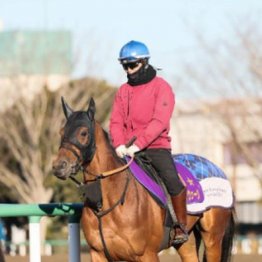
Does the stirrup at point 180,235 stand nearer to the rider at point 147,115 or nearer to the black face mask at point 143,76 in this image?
the rider at point 147,115

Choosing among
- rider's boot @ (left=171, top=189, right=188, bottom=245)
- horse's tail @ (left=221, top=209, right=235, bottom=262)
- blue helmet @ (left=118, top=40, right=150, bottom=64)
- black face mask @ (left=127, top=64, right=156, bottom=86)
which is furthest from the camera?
horse's tail @ (left=221, top=209, right=235, bottom=262)

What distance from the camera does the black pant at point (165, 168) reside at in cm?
1038

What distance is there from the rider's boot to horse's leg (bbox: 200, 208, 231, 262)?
2.77 ft

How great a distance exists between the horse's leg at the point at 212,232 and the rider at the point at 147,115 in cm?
95

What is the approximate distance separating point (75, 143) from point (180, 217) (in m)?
1.58

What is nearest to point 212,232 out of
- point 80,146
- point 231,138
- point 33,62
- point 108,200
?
point 108,200

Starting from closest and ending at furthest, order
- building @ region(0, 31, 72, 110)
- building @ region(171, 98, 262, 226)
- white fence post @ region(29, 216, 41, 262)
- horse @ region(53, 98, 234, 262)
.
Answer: horse @ region(53, 98, 234, 262), white fence post @ region(29, 216, 41, 262), building @ region(0, 31, 72, 110), building @ region(171, 98, 262, 226)

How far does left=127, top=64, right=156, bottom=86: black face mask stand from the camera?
10.3m

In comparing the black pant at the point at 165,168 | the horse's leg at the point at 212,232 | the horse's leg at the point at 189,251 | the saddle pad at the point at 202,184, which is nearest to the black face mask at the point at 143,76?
the black pant at the point at 165,168

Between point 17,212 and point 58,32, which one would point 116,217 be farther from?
point 58,32

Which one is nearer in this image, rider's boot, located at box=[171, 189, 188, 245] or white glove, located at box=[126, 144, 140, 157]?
white glove, located at box=[126, 144, 140, 157]

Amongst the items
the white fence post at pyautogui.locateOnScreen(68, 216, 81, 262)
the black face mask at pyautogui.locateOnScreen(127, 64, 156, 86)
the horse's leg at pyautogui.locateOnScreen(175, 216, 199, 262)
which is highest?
the black face mask at pyautogui.locateOnScreen(127, 64, 156, 86)

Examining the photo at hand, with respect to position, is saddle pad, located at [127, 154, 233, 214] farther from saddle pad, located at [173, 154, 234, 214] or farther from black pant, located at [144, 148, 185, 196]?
black pant, located at [144, 148, 185, 196]

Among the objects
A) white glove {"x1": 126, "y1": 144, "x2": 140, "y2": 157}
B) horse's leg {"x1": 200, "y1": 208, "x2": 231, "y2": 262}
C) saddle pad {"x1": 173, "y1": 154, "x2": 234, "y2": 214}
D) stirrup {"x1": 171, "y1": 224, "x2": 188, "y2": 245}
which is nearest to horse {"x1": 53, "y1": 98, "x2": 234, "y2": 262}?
white glove {"x1": 126, "y1": 144, "x2": 140, "y2": 157}
